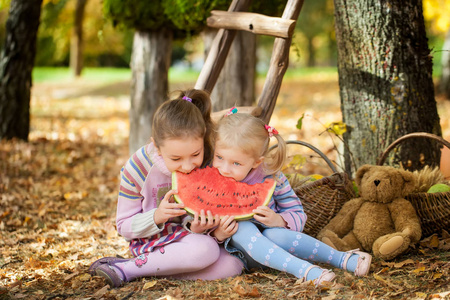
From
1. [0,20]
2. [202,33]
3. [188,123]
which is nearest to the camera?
[188,123]

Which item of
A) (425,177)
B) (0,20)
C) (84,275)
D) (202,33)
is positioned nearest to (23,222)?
(84,275)

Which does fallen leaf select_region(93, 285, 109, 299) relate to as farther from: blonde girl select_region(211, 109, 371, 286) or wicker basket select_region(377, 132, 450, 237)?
wicker basket select_region(377, 132, 450, 237)

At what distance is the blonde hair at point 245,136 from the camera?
2801 millimetres

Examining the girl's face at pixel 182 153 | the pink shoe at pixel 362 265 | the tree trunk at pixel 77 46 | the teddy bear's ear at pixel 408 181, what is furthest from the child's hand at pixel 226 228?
the tree trunk at pixel 77 46

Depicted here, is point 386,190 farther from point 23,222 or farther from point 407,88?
point 23,222

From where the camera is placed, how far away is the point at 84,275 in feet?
9.86

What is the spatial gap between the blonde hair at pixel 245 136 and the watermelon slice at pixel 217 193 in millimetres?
203

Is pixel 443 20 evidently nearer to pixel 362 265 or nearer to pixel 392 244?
pixel 392 244

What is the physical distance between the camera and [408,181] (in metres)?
3.24

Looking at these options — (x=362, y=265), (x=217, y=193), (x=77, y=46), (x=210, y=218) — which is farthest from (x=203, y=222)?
(x=77, y=46)

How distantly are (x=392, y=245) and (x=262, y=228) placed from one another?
0.81 m

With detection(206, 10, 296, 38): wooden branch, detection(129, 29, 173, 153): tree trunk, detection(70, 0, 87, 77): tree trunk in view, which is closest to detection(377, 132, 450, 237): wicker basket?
detection(206, 10, 296, 38): wooden branch

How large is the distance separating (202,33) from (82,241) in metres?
2.48

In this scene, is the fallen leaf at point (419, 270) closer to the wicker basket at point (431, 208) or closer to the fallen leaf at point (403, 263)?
the fallen leaf at point (403, 263)
